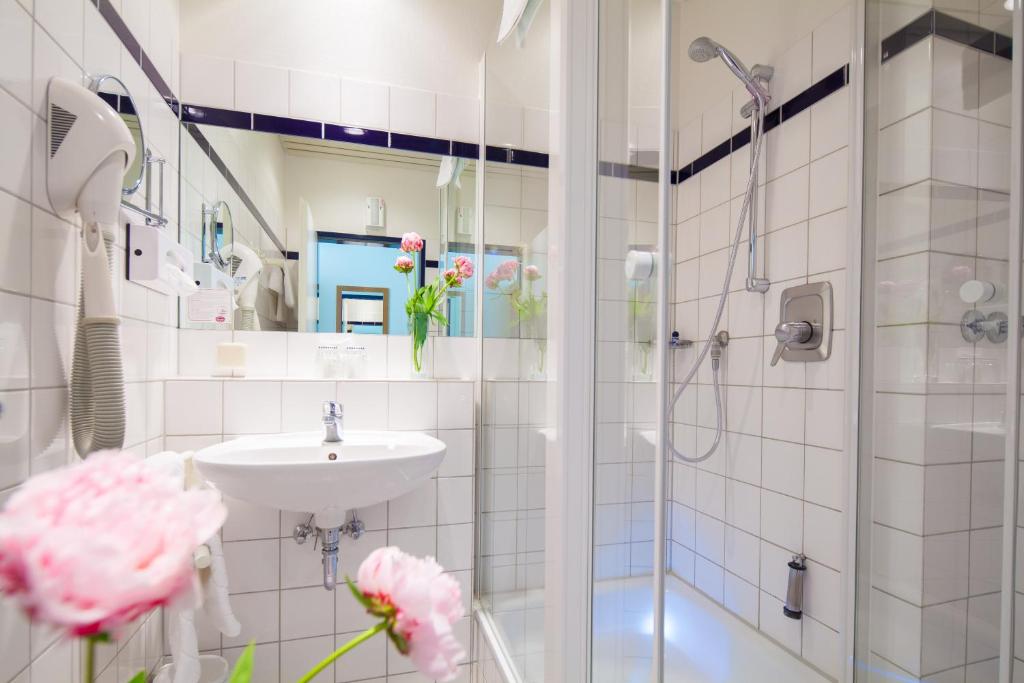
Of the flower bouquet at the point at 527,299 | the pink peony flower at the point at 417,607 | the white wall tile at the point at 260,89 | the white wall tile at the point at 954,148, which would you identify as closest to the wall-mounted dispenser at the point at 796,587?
the flower bouquet at the point at 527,299

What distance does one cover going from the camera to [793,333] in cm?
135

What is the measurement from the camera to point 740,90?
162 cm

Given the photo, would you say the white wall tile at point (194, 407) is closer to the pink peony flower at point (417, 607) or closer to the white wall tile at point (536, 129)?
the white wall tile at point (536, 129)

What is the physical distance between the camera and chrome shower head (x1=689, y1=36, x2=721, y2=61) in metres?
1.38

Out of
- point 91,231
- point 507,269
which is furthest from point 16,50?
point 507,269

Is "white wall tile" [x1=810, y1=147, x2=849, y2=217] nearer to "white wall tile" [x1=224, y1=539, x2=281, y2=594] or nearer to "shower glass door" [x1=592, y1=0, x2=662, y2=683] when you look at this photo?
"shower glass door" [x1=592, y1=0, x2=662, y2=683]

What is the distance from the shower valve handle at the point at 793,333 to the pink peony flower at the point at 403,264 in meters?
1.17

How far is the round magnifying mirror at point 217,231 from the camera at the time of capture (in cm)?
157

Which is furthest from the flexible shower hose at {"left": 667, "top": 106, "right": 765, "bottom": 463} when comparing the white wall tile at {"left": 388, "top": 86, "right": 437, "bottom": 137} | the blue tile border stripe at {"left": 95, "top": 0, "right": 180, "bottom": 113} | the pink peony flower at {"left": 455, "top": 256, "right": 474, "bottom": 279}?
the blue tile border stripe at {"left": 95, "top": 0, "right": 180, "bottom": 113}

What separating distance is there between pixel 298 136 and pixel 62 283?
3.08 ft

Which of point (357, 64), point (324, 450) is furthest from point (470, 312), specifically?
point (357, 64)

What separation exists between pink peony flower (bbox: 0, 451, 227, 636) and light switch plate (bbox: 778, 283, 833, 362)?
144 cm

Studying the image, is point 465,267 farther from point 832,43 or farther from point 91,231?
point 832,43

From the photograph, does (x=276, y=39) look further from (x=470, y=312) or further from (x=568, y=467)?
(x=568, y=467)
